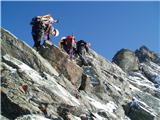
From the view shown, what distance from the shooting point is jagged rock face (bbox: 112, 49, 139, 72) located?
2103 inches

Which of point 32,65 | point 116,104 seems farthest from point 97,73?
point 32,65

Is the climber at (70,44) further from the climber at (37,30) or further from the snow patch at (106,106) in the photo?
the snow patch at (106,106)

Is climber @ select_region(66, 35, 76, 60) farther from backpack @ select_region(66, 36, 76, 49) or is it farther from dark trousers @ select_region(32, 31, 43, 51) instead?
dark trousers @ select_region(32, 31, 43, 51)

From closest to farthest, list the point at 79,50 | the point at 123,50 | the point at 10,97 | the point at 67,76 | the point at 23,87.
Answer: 1. the point at 10,97
2. the point at 23,87
3. the point at 67,76
4. the point at 79,50
5. the point at 123,50

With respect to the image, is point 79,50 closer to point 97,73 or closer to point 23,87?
point 97,73

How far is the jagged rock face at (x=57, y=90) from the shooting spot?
25047 mm

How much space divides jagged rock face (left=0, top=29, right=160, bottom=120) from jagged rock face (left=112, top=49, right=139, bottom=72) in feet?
34.2

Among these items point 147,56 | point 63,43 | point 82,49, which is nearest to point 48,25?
point 63,43

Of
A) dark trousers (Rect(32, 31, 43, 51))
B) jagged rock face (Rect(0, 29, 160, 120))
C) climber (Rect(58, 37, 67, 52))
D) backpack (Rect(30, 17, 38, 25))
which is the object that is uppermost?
climber (Rect(58, 37, 67, 52))

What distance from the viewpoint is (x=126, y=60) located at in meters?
54.4

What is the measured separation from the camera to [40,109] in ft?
83.2

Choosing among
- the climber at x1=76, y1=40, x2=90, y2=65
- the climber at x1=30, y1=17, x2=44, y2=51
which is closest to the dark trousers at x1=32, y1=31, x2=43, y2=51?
the climber at x1=30, y1=17, x2=44, y2=51

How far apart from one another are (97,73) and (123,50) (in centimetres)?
1799

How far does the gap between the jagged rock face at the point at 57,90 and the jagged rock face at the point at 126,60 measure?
10411mm
